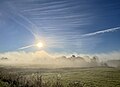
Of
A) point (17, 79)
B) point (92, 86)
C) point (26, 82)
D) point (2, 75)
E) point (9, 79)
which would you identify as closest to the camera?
point (26, 82)

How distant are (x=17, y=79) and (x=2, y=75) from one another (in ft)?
23.4

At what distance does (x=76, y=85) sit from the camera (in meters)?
24.3

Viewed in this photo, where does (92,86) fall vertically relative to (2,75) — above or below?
below

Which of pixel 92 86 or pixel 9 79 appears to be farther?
pixel 92 86

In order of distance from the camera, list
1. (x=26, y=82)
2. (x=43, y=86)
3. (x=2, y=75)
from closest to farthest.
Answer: (x=43, y=86)
(x=26, y=82)
(x=2, y=75)

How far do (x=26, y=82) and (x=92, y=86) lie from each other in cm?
1586

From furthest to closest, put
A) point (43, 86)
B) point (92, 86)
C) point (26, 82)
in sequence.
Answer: point (92, 86) < point (26, 82) < point (43, 86)

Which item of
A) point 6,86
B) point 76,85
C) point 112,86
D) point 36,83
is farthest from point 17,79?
point 112,86

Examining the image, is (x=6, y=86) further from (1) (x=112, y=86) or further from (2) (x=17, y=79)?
(1) (x=112, y=86)

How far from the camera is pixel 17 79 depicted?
2828cm

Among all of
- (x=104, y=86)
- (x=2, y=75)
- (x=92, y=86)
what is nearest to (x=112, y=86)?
(x=104, y=86)

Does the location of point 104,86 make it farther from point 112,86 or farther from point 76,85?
point 76,85

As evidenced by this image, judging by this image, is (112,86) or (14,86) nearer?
(14,86)

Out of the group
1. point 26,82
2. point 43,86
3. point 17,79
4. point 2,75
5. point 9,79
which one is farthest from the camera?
point 2,75
